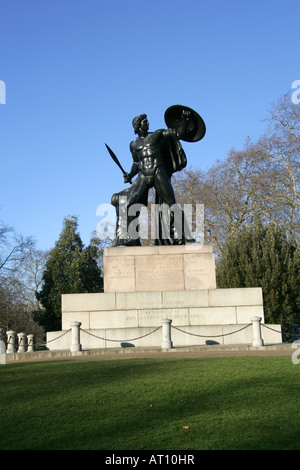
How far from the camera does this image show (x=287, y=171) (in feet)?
108

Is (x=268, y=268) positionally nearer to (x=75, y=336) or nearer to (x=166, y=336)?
(x=166, y=336)

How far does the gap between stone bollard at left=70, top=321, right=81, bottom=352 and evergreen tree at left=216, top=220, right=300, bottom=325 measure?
1432cm

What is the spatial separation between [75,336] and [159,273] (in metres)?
3.60

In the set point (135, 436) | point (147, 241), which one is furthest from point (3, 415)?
point (147, 241)

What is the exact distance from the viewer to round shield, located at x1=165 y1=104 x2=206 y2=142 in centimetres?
1783

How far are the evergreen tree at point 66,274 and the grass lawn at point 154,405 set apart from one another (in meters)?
28.2

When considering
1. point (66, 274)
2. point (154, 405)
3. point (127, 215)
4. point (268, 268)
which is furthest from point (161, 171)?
point (66, 274)

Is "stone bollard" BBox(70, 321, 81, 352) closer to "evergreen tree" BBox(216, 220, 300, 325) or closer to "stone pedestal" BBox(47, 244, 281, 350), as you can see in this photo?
"stone pedestal" BBox(47, 244, 281, 350)

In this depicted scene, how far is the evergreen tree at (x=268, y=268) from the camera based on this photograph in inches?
1038

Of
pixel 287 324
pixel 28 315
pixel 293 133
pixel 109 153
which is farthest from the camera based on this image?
pixel 28 315

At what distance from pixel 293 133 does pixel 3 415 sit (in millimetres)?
27566

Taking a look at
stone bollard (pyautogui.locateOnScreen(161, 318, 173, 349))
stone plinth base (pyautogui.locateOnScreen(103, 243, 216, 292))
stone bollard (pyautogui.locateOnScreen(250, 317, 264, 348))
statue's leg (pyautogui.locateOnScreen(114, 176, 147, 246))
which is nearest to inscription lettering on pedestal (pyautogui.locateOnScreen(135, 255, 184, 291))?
stone plinth base (pyautogui.locateOnScreen(103, 243, 216, 292))
